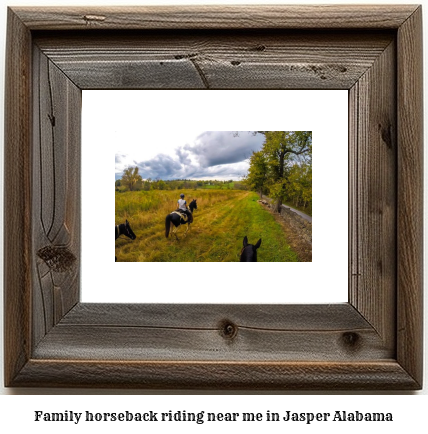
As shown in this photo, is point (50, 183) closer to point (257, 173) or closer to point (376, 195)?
point (257, 173)

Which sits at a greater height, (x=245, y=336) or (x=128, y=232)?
(x=128, y=232)

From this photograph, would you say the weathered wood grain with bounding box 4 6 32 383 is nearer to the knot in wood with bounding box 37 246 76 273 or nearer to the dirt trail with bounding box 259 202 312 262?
the knot in wood with bounding box 37 246 76 273

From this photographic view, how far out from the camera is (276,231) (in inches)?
20.7

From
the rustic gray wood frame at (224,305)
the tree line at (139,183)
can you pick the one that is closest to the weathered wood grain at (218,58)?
the rustic gray wood frame at (224,305)

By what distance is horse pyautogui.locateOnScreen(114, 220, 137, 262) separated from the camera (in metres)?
0.52

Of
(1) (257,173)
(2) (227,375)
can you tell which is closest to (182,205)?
(1) (257,173)

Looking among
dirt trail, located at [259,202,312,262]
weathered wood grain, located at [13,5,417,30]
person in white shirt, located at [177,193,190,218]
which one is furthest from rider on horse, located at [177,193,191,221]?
weathered wood grain, located at [13,5,417,30]

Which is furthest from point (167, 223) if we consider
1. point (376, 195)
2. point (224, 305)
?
point (376, 195)

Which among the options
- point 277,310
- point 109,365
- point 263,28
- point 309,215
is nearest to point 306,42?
point 263,28

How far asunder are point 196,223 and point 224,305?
0.11 m

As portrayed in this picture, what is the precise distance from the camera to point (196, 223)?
0.52 m

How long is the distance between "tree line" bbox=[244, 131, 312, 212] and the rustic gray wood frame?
0.18ft
